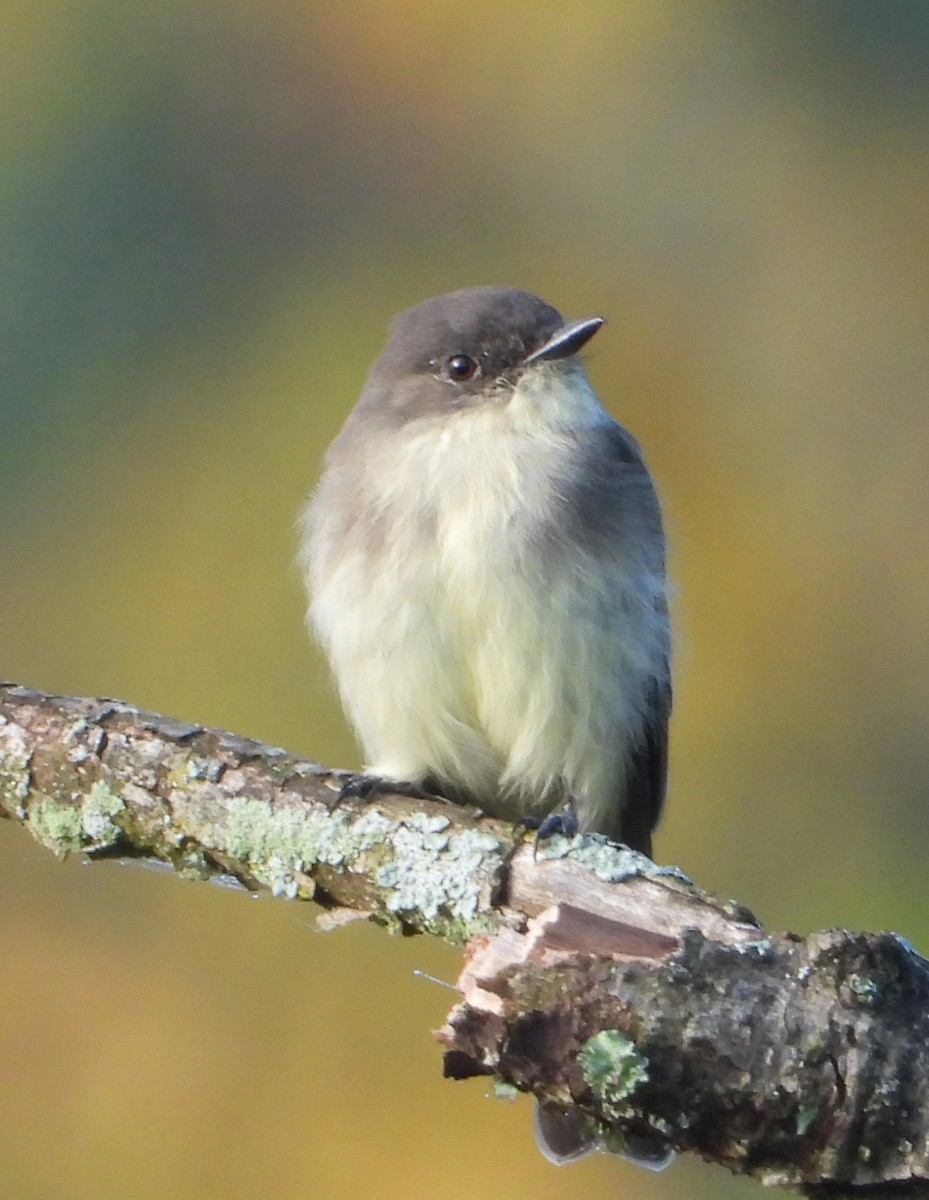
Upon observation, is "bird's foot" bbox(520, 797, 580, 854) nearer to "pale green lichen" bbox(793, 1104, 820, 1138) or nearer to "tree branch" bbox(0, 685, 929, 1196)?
"tree branch" bbox(0, 685, 929, 1196)

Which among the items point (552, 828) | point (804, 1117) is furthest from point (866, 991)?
point (552, 828)

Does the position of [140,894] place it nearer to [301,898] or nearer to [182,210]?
[301,898]

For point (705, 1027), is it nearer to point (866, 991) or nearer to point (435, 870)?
point (866, 991)

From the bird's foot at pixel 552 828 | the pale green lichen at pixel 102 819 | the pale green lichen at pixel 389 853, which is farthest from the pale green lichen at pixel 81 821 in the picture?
the bird's foot at pixel 552 828

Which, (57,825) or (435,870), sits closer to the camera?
(435,870)

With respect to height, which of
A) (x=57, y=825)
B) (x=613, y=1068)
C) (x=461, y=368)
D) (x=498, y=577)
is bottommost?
(x=57, y=825)

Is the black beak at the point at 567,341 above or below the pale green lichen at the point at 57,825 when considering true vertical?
above

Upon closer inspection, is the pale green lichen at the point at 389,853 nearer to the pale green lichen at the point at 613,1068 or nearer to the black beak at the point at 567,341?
the pale green lichen at the point at 613,1068
